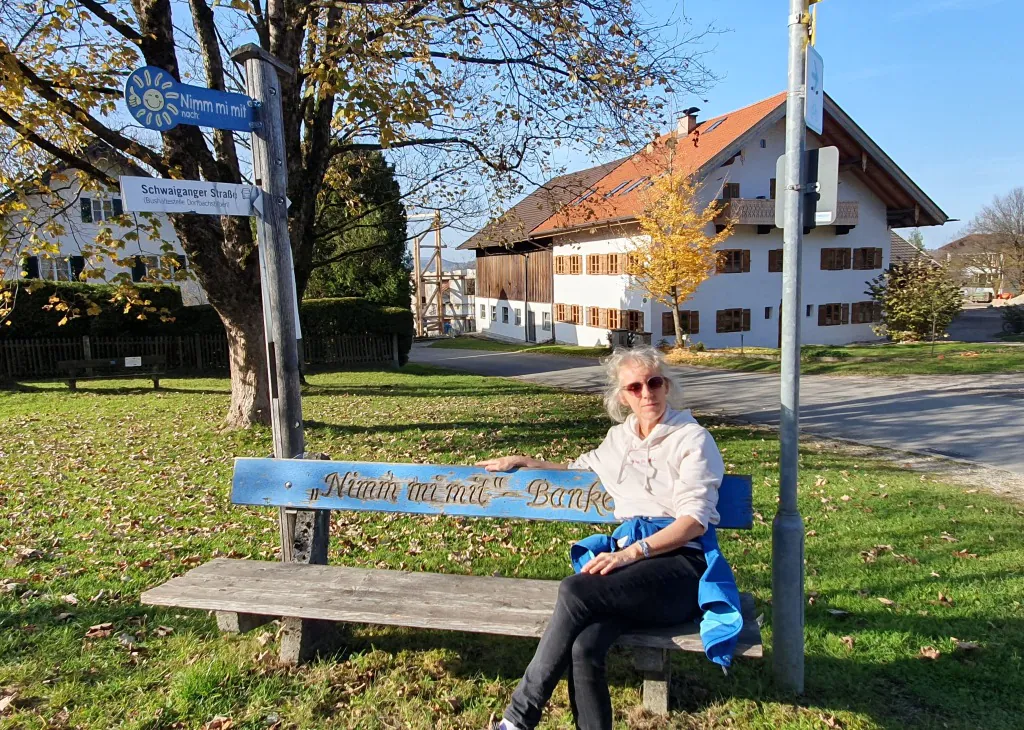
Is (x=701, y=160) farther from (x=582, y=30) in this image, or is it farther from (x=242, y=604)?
(x=242, y=604)

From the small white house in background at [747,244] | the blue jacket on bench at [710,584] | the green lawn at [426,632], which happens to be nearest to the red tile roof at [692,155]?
the small white house in background at [747,244]

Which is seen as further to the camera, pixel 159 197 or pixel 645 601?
pixel 159 197

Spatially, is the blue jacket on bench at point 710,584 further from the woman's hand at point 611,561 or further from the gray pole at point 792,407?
the gray pole at point 792,407

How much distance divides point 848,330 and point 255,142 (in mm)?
33498

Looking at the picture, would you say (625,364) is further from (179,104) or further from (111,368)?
(111,368)

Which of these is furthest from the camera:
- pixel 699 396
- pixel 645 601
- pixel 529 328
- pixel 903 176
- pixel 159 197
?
pixel 529 328

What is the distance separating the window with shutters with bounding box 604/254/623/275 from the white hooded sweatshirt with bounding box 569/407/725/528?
27.4 m

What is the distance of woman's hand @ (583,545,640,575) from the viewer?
9.28 ft

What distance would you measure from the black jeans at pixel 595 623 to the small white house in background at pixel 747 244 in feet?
77.9

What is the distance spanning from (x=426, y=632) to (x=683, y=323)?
26039mm

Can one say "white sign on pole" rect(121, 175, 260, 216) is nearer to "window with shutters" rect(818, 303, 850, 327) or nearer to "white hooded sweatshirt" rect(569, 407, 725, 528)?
"white hooded sweatshirt" rect(569, 407, 725, 528)

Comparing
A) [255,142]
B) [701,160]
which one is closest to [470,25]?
[255,142]

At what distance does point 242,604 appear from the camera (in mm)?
3188

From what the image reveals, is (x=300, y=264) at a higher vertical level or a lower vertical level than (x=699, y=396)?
higher
